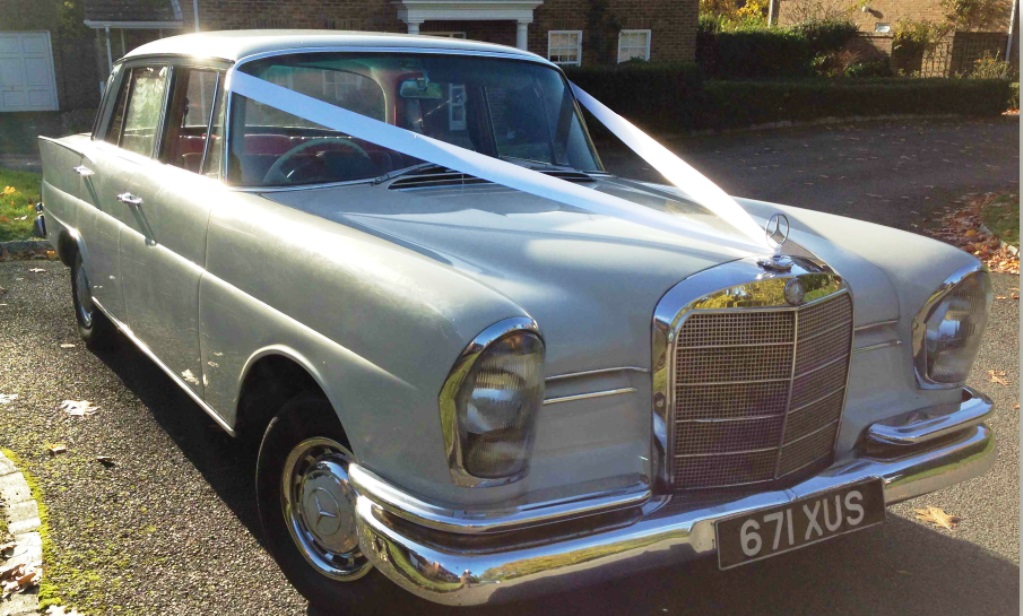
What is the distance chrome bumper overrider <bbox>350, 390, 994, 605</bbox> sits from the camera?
2211 millimetres

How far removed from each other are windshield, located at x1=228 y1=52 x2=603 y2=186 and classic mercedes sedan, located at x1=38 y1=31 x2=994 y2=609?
1 cm

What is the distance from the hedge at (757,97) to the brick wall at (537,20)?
108 inches

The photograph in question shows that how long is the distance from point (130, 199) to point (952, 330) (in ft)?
10.8

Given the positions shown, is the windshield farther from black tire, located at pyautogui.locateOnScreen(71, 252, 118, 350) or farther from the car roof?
black tire, located at pyautogui.locateOnScreen(71, 252, 118, 350)

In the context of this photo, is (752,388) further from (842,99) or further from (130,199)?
(842,99)

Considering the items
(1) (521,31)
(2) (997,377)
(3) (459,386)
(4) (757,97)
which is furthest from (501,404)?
(4) (757,97)

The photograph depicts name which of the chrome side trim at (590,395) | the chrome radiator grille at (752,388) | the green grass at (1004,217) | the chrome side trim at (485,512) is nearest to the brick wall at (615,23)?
the green grass at (1004,217)

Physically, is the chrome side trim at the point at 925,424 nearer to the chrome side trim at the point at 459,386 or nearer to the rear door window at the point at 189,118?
the chrome side trim at the point at 459,386

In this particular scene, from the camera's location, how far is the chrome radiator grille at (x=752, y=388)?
2494 millimetres

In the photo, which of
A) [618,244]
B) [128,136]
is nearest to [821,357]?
[618,244]

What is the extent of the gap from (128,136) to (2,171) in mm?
8595

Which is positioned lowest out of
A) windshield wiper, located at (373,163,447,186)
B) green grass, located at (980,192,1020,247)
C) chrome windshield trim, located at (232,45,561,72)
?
green grass, located at (980,192,1020,247)

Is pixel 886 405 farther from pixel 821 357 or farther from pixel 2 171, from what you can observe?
pixel 2 171

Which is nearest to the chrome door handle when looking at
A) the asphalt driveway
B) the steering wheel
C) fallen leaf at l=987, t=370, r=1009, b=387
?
the steering wheel
